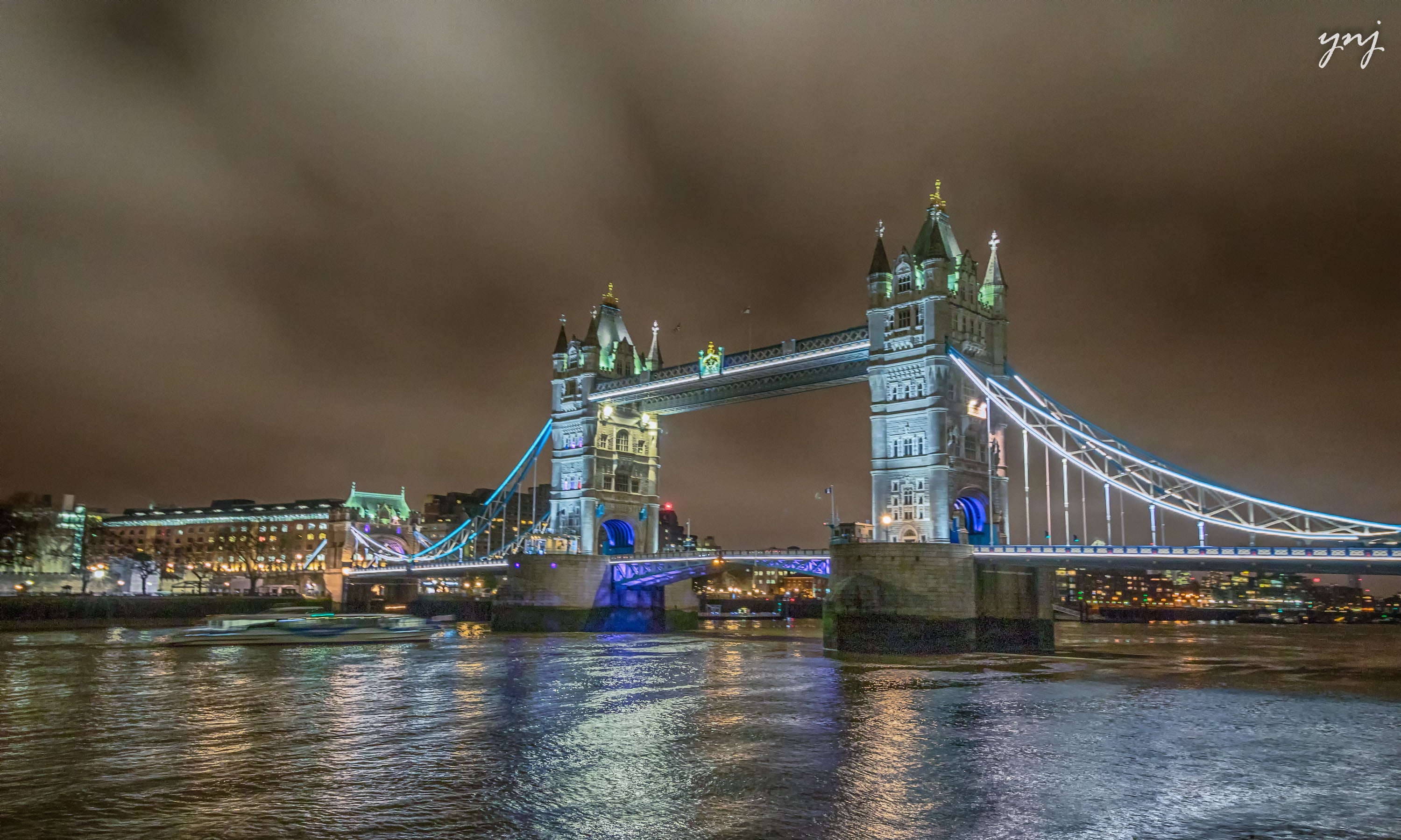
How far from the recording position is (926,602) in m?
44.6

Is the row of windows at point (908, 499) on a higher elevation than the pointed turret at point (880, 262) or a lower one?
lower

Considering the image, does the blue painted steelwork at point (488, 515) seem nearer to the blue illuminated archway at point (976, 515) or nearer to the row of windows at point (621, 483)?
the row of windows at point (621, 483)

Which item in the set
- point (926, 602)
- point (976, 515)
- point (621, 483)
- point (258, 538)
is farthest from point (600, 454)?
point (258, 538)

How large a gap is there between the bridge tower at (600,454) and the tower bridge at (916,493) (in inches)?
7.3

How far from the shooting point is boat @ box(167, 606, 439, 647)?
2077 inches

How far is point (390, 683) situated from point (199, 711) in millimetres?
8358

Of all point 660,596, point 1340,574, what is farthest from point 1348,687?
point 660,596

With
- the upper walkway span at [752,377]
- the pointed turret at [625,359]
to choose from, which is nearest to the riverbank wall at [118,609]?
the pointed turret at [625,359]

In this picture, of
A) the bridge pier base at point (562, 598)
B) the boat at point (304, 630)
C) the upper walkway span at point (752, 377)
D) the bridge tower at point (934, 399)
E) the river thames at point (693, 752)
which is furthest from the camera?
the bridge pier base at point (562, 598)

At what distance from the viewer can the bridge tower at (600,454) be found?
74.1m

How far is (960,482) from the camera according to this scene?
50.9m

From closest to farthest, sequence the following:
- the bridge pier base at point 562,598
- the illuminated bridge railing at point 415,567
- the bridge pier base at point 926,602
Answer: the bridge pier base at point 926,602, the bridge pier base at point 562,598, the illuminated bridge railing at point 415,567

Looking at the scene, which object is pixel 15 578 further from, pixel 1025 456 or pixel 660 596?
pixel 1025 456

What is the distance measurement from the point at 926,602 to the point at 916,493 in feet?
26.1
